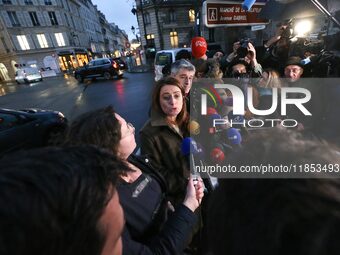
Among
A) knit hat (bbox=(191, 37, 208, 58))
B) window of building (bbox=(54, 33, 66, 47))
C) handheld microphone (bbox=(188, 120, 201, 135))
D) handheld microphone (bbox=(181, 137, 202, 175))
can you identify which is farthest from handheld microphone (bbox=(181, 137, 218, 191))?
window of building (bbox=(54, 33, 66, 47))

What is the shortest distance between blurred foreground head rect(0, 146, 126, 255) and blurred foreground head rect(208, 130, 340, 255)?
0.34 m

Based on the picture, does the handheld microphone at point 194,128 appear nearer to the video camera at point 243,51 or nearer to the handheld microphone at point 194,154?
the handheld microphone at point 194,154

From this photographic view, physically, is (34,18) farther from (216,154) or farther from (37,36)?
(216,154)

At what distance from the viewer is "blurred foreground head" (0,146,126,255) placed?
1.61ft

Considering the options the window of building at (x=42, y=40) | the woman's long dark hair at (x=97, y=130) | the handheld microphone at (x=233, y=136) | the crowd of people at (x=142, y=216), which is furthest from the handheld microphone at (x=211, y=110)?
the window of building at (x=42, y=40)

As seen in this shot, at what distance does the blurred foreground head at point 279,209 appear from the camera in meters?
0.45

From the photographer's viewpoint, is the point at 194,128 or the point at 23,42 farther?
the point at 23,42

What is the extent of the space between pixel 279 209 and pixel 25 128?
5870 mm

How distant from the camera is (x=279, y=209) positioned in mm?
497

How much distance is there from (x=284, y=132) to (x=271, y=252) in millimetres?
387

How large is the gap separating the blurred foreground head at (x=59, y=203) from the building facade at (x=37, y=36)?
41209 millimetres

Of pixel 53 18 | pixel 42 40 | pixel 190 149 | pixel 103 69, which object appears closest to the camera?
pixel 190 149

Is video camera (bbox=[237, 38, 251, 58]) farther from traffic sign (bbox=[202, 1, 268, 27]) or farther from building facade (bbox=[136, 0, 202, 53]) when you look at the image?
building facade (bbox=[136, 0, 202, 53])

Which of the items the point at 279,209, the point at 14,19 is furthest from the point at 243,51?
the point at 14,19
